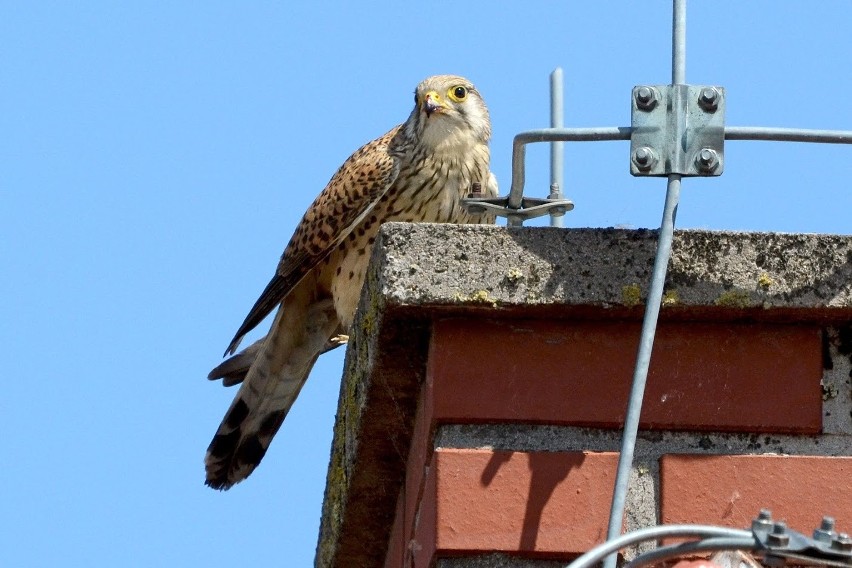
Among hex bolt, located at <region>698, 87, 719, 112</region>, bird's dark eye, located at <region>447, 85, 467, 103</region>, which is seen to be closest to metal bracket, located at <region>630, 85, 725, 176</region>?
hex bolt, located at <region>698, 87, 719, 112</region>

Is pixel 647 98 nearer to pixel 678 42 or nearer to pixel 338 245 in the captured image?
pixel 678 42

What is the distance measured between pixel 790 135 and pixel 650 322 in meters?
0.36

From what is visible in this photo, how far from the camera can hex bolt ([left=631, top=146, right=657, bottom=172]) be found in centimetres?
238

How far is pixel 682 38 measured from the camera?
2.42m

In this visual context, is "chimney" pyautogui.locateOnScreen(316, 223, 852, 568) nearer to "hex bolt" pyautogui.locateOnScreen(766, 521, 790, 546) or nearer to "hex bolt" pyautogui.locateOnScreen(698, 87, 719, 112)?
"hex bolt" pyautogui.locateOnScreen(698, 87, 719, 112)

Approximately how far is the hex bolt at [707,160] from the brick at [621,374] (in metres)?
0.25

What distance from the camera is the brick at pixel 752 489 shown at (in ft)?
7.71

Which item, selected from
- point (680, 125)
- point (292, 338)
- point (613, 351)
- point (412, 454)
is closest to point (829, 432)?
point (613, 351)

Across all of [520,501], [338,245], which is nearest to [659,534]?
[520,501]

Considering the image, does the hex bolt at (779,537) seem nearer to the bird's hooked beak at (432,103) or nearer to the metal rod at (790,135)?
the metal rod at (790,135)

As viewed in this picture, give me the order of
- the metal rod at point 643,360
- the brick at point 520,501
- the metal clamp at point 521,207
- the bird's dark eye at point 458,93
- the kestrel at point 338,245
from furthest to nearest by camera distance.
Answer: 1. the bird's dark eye at point 458,93
2. the kestrel at point 338,245
3. the metal clamp at point 521,207
4. the brick at point 520,501
5. the metal rod at point 643,360

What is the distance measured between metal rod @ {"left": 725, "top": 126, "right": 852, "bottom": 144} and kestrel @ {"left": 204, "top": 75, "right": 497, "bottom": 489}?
9.61ft

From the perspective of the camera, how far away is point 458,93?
6449mm

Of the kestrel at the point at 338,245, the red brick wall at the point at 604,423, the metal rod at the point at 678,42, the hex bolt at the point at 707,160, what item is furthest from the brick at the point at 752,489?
the kestrel at the point at 338,245
